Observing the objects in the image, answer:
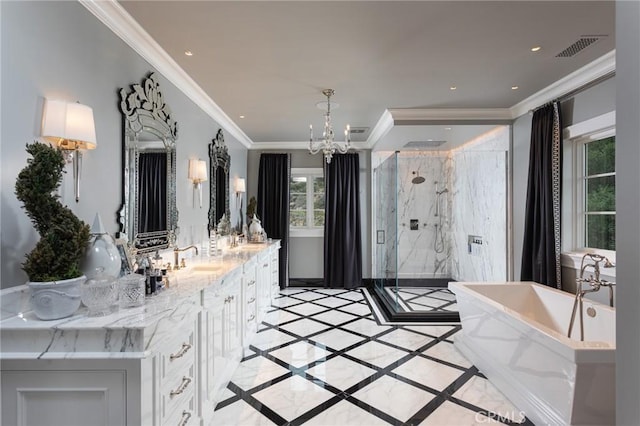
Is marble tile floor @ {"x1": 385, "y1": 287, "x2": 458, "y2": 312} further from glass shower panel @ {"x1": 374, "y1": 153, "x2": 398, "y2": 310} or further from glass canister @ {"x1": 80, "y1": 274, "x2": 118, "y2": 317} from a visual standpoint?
glass canister @ {"x1": 80, "y1": 274, "x2": 118, "y2": 317}

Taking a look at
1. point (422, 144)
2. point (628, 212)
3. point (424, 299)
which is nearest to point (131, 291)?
point (628, 212)

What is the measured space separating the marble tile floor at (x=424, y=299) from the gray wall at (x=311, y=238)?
0.89 meters

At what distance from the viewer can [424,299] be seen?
496cm

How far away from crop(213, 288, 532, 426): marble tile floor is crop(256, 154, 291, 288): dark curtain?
7.01ft

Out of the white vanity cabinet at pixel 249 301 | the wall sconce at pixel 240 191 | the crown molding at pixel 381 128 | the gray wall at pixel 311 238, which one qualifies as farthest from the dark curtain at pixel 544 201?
the wall sconce at pixel 240 191

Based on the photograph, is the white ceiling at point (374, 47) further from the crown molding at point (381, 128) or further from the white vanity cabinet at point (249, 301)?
the white vanity cabinet at point (249, 301)

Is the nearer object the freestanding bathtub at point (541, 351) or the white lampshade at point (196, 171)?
the freestanding bathtub at point (541, 351)

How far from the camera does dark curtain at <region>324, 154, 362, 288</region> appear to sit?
19.1ft

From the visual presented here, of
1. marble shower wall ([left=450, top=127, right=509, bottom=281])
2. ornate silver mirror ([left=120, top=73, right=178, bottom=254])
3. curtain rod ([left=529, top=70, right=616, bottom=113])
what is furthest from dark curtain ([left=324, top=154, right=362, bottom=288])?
ornate silver mirror ([left=120, top=73, right=178, bottom=254])

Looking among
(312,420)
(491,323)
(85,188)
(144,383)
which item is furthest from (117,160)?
(491,323)

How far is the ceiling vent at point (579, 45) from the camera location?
2.34 meters

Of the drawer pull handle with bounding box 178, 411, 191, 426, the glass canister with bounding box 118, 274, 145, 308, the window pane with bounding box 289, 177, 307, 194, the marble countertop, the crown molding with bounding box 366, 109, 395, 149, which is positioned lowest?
the drawer pull handle with bounding box 178, 411, 191, 426

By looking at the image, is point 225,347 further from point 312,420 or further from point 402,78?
point 402,78

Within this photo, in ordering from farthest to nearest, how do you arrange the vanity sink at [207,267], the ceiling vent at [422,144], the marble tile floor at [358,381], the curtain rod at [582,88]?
1. the ceiling vent at [422,144]
2. the curtain rod at [582,88]
3. the vanity sink at [207,267]
4. the marble tile floor at [358,381]
